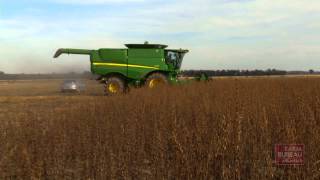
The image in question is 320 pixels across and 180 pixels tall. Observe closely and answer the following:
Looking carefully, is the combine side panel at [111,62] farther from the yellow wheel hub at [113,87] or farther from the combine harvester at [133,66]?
the yellow wheel hub at [113,87]

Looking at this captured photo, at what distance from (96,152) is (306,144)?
97.1 inches

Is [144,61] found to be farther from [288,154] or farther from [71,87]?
[288,154]

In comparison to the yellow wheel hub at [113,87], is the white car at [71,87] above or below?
below

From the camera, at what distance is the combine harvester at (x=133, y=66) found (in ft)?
78.0

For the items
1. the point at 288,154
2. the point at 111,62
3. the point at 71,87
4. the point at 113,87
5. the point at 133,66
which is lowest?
the point at 71,87

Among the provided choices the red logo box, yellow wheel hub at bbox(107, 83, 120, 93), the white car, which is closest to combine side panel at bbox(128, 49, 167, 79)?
yellow wheel hub at bbox(107, 83, 120, 93)

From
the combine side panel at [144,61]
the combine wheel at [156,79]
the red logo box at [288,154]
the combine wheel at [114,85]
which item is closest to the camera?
the red logo box at [288,154]

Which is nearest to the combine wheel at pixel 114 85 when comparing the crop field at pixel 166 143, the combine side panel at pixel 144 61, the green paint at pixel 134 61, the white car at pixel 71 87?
the green paint at pixel 134 61

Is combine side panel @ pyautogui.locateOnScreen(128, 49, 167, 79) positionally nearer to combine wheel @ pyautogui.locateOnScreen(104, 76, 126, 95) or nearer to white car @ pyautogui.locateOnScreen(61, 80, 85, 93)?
combine wheel @ pyautogui.locateOnScreen(104, 76, 126, 95)

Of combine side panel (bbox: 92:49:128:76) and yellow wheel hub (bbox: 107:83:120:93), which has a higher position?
combine side panel (bbox: 92:49:128:76)

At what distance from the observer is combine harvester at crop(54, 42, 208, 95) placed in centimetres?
2378

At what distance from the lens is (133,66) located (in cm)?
2386

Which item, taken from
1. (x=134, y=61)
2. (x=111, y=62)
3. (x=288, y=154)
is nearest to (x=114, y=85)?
(x=111, y=62)

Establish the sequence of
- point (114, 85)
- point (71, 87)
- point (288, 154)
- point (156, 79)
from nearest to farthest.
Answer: point (288, 154) → point (156, 79) → point (114, 85) → point (71, 87)
